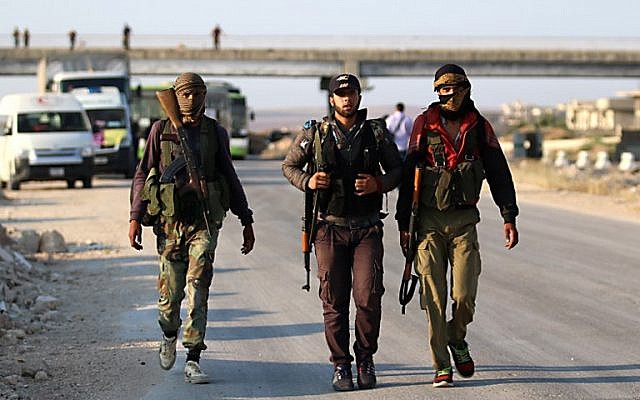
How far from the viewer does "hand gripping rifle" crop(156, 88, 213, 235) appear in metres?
7.54

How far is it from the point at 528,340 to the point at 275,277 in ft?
14.7

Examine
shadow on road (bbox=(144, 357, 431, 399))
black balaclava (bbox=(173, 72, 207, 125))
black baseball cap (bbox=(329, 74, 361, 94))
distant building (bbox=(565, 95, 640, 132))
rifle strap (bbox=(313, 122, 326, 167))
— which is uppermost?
black baseball cap (bbox=(329, 74, 361, 94))

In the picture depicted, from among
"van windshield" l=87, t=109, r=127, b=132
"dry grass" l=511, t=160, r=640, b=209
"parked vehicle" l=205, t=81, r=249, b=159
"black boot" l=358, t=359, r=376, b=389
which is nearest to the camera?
"black boot" l=358, t=359, r=376, b=389

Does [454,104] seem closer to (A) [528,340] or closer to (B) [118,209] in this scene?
(A) [528,340]

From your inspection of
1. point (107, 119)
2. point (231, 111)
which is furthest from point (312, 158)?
point (231, 111)

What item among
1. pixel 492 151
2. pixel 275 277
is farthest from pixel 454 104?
pixel 275 277

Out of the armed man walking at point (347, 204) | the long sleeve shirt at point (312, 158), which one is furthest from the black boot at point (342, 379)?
the long sleeve shirt at point (312, 158)

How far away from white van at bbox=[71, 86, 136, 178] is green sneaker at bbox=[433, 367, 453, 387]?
27001mm

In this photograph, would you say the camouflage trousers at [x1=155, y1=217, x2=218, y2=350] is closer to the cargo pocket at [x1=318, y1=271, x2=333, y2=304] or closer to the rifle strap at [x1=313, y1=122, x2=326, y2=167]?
the cargo pocket at [x1=318, y1=271, x2=333, y2=304]

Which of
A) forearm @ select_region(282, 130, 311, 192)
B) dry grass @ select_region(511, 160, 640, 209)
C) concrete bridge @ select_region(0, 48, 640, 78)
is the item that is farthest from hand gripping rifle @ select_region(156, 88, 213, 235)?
concrete bridge @ select_region(0, 48, 640, 78)

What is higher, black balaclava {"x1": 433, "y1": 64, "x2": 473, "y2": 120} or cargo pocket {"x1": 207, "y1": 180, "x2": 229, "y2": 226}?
black balaclava {"x1": 433, "y1": 64, "x2": 473, "y2": 120}

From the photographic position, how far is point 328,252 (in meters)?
7.48

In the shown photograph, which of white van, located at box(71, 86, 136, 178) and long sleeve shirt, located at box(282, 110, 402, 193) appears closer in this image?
long sleeve shirt, located at box(282, 110, 402, 193)

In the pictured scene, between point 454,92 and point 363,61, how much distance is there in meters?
67.4
